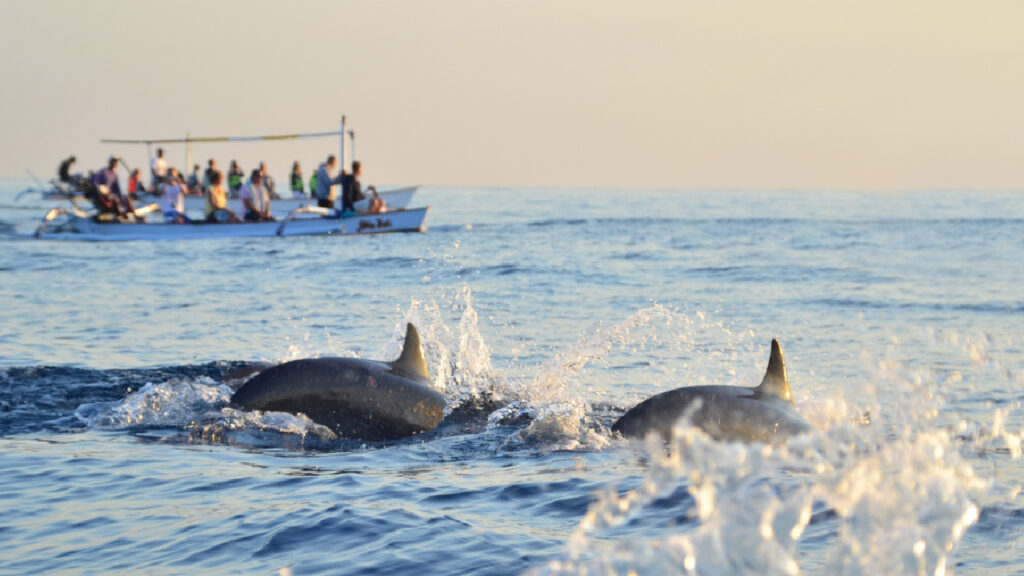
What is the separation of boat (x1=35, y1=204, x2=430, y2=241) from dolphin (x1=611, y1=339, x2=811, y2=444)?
23.8m

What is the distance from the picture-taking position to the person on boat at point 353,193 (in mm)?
32031

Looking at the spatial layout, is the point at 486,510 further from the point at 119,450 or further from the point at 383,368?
the point at 119,450

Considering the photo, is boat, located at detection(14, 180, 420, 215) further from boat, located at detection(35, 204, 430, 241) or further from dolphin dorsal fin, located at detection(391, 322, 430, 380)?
dolphin dorsal fin, located at detection(391, 322, 430, 380)

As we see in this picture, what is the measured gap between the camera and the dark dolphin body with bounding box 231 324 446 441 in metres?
7.36

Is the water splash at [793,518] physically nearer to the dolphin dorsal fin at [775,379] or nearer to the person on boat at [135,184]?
the dolphin dorsal fin at [775,379]

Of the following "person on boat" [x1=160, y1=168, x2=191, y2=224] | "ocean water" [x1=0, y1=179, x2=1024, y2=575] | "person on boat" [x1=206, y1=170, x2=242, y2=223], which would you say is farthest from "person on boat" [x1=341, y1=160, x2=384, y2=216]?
"ocean water" [x1=0, y1=179, x2=1024, y2=575]

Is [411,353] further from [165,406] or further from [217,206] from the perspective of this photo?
[217,206]

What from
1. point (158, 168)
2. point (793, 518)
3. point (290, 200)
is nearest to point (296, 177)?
point (290, 200)

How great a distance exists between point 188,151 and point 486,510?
4762 centimetres

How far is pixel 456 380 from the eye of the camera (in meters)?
9.38

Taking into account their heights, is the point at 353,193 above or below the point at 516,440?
above

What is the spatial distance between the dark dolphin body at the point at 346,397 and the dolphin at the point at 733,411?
176cm

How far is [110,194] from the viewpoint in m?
31.7

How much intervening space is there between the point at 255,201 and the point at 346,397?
78.2ft
